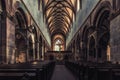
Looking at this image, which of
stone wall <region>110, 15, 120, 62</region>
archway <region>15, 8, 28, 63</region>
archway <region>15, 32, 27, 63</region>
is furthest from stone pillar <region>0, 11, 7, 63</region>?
archway <region>15, 32, 27, 63</region>

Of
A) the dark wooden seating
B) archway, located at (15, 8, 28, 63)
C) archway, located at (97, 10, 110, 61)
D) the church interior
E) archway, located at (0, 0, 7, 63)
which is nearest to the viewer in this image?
the dark wooden seating

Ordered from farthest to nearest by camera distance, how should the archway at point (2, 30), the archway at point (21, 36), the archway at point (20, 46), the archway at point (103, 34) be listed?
the archway at point (20, 46) < the archway at point (21, 36) < the archway at point (103, 34) < the archway at point (2, 30)

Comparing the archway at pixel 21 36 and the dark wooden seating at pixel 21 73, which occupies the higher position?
the archway at pixel 21 36

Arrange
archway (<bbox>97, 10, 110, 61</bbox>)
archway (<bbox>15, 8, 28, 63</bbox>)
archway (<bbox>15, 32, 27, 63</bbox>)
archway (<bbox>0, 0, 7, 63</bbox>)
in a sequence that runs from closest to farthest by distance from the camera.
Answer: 1. archway (<bbox>0, 0, 7, 63</bbox>)
2. archway (<bbox>97, 10, 110, 61</bbox>)
3. archway (<bbox>15, 8, 28, 63</bbox>)
4. archway (<bbox>15, 32, 27, 63</bbox>)

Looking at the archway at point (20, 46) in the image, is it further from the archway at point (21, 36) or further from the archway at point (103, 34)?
the archway at point (103, 34)

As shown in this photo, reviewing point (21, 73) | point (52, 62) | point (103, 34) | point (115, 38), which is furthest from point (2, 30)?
point (103, 34)

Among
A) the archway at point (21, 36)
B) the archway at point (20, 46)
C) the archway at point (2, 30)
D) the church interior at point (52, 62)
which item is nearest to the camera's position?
the church interior at point (52, 62)

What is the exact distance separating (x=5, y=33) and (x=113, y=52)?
7041mm

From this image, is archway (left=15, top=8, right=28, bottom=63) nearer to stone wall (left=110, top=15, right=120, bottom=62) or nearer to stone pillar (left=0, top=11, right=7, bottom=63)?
stone pillar (left=0, top=11, right=7, bottom=63)

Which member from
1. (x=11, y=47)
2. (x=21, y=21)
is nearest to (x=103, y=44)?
(x=21, y=21)

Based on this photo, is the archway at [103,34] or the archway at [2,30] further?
the archway at [103,34]

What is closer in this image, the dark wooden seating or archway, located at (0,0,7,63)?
the dark wooden seating

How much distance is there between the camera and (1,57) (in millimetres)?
12820

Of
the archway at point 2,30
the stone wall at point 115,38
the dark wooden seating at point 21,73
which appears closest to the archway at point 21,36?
the archway at point 2,30
